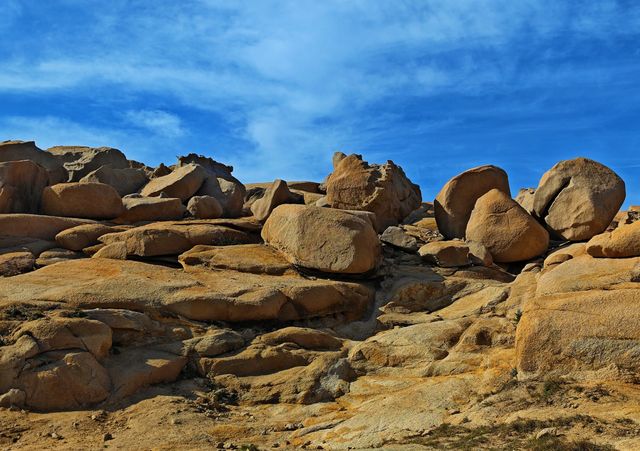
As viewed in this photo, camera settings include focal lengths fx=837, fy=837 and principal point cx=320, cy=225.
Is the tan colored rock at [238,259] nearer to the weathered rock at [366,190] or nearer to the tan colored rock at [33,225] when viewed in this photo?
the tan colored rock at [33,225]

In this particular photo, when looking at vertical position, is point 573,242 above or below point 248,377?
above

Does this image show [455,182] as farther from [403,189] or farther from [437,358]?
[437,358]

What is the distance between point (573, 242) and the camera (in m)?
22.8

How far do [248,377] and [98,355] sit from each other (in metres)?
2.95

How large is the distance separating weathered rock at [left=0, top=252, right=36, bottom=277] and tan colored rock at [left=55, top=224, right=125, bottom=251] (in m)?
1.42

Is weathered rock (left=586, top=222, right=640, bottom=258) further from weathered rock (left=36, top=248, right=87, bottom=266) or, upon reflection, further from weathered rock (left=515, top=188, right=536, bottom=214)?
weathered rock (left=36, top=248, right=87, bottom=266)

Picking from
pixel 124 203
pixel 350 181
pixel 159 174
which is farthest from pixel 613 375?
pixel 159 174

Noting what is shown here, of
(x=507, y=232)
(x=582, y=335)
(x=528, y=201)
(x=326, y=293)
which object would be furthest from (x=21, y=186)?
(x=582, y=335)

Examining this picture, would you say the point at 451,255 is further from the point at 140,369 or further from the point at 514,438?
the point at 514,438

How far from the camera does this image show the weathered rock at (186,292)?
18.1 m

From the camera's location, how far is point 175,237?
858 inches

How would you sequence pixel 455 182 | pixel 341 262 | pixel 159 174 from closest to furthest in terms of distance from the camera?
pixel 341 262
pixel 455 182
pixel 159 174

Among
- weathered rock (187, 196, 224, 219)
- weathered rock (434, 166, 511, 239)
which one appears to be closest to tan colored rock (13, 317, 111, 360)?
weathered rock (187, 196, 224, 219)

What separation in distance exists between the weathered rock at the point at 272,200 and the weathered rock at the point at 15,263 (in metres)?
6.86
